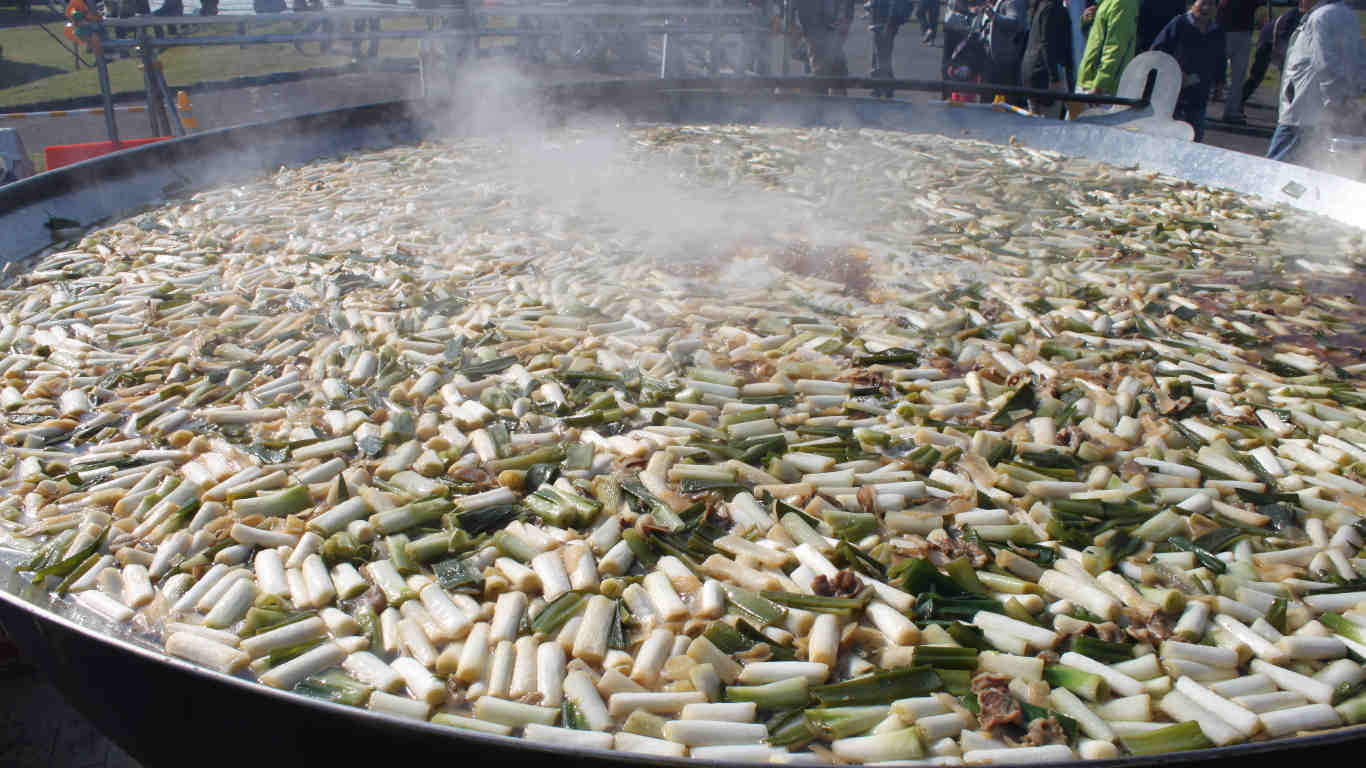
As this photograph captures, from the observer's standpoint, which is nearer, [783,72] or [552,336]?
[552,336]

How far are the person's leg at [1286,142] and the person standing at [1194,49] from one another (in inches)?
33.7

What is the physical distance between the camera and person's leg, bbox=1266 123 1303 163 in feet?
27.8

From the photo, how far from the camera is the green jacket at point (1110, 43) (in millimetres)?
8539

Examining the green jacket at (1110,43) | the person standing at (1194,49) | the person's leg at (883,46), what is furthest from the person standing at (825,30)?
the person standing at (1194,49)

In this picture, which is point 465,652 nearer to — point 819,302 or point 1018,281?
point 819,302

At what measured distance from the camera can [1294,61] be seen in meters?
8.22

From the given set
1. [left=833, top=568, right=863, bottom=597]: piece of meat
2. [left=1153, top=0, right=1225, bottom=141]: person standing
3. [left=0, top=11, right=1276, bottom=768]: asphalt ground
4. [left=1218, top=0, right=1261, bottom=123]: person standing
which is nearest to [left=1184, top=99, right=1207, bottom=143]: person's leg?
[left=1153, top=0, right=1225, bottom=141]: person standing

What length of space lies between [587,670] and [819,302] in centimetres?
261

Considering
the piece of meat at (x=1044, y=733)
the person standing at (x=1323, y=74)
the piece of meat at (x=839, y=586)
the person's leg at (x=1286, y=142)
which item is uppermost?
the person standing at (x=1323, y=74)

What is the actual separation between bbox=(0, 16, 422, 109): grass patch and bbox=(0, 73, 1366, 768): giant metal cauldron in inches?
424

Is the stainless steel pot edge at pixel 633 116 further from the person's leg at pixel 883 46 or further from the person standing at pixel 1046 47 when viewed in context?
the person's leg at pixel 883 46

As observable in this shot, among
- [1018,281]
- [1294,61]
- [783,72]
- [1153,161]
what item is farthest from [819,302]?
[783,72]

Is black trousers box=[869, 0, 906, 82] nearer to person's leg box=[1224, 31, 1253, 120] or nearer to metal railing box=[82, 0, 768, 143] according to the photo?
metal railing box=[82, 0, 768, 143]

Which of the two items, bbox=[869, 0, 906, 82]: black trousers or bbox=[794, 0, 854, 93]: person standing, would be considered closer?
bbox=[794, 0, 854, 93]: person standing
